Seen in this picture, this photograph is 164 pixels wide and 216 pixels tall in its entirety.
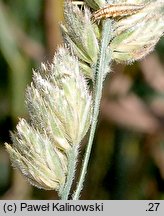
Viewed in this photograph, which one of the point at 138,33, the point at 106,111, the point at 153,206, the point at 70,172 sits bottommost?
the point at 106,111

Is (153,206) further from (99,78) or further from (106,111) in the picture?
(106,111)

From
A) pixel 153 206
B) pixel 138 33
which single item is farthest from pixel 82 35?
pixel 153 206

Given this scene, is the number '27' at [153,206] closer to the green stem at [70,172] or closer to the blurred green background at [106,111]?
the green stem at [70,172]

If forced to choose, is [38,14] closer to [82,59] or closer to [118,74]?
[118,74]

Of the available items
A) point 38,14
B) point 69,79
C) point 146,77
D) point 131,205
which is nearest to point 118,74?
point 146,77

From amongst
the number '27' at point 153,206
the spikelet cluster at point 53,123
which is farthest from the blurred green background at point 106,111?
the spikelet cluster at point 53,123

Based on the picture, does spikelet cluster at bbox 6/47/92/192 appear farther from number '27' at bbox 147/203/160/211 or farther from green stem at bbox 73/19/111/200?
number '27' at bbox 147/203/160/211
